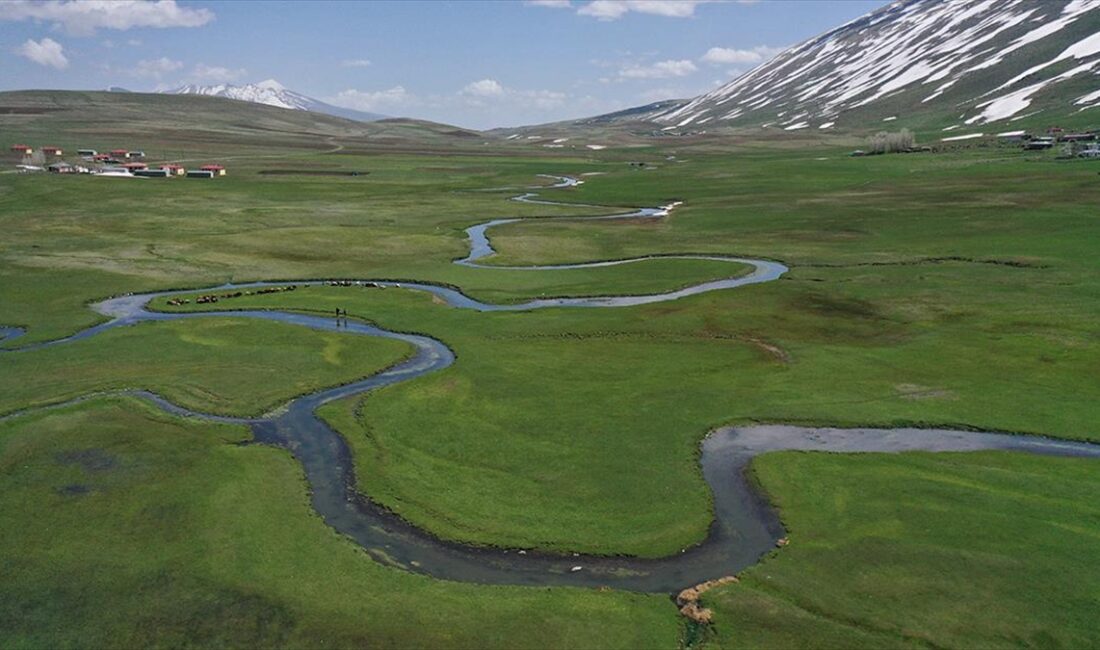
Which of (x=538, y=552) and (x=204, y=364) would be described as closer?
(x=538, y=552)

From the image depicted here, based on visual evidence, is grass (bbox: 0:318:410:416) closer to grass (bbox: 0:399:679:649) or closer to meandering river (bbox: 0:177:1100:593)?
meandering river (bbox: 0:177:1100:593)

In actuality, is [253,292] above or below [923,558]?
above

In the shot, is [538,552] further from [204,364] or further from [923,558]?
[204,364]

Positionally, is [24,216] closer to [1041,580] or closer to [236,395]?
[236,395]

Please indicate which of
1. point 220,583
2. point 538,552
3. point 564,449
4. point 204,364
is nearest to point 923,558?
point 538,552

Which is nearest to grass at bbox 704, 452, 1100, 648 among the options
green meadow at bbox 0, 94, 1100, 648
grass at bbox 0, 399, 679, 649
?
green meadow at bbox 0, 94, 1100, 648

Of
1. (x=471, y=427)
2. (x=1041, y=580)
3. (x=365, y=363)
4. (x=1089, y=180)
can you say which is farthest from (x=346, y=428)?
(x=1089, y=180)
